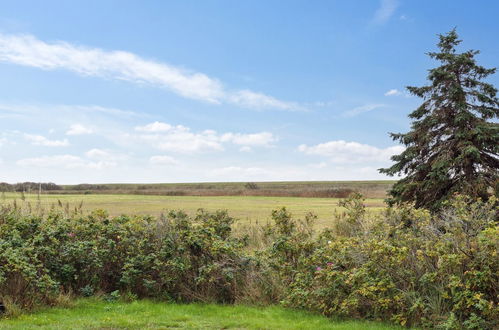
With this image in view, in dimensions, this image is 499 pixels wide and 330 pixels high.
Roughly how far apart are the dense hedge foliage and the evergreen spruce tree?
3635 mm

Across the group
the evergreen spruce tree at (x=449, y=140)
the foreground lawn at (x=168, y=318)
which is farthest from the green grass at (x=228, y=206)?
the foreground lawn at (x=168, y=318)

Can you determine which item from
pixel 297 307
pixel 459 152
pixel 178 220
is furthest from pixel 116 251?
pixel 459 152

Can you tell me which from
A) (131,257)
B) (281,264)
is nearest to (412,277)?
(281,264)

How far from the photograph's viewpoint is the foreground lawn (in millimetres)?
7836

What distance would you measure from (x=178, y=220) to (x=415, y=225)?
17.8 ft

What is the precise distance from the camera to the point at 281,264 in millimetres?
9648

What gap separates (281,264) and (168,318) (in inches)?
105

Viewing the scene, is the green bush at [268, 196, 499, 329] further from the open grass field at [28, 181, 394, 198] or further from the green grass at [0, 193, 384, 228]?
the open grass field at [28, 181, 394, 198]

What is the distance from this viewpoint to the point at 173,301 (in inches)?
386

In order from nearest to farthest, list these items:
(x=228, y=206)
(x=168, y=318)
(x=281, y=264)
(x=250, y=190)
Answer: (x=168, y=318), (x=281, y=264), (x=228, y=206), (x=250, y=190)

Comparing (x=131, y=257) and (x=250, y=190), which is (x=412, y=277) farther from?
(x=250, y=190)

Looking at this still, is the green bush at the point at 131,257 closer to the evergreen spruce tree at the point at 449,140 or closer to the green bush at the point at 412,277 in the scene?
the green bush at the point at 412,277

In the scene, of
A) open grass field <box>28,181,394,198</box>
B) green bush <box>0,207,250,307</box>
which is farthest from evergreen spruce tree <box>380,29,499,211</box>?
open grass field <box>28,181,394,198</box>

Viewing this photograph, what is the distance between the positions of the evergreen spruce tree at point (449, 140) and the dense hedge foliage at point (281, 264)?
364 cm
